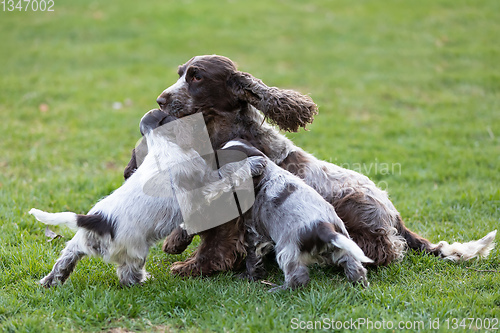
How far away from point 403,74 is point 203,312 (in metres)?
8.96

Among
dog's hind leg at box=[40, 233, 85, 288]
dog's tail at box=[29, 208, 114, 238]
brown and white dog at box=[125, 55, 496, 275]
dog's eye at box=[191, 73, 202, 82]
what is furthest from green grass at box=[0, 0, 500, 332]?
dog's eye at box=[191, 73, 202, 82]

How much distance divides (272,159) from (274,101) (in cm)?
54

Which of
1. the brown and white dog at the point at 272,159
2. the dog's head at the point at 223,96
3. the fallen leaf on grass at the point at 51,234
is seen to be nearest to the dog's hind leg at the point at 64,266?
the brown and white dog at the point at 272,159

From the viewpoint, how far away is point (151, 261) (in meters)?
4.86

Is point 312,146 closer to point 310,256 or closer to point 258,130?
point 258,130

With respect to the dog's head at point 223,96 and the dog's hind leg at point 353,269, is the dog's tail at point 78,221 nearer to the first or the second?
the dog's head at point 223,96

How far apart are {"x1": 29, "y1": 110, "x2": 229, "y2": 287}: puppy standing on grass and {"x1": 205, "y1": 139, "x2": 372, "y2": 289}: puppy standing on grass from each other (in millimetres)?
237

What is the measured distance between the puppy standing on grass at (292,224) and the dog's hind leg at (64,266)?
1.06 m

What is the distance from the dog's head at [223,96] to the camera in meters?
4.53

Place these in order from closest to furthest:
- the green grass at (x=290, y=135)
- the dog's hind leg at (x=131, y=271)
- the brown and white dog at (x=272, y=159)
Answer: the green grass at (x=290, y=135), the dog's hind leg at (x=131, y=271), the brown and white dog at (x=272, y=159)

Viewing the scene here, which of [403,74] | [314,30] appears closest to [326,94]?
[403,74]

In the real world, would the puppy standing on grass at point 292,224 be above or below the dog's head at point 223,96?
below

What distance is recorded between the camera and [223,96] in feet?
15.3

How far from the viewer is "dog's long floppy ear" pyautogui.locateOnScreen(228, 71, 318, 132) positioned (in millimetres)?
4559
